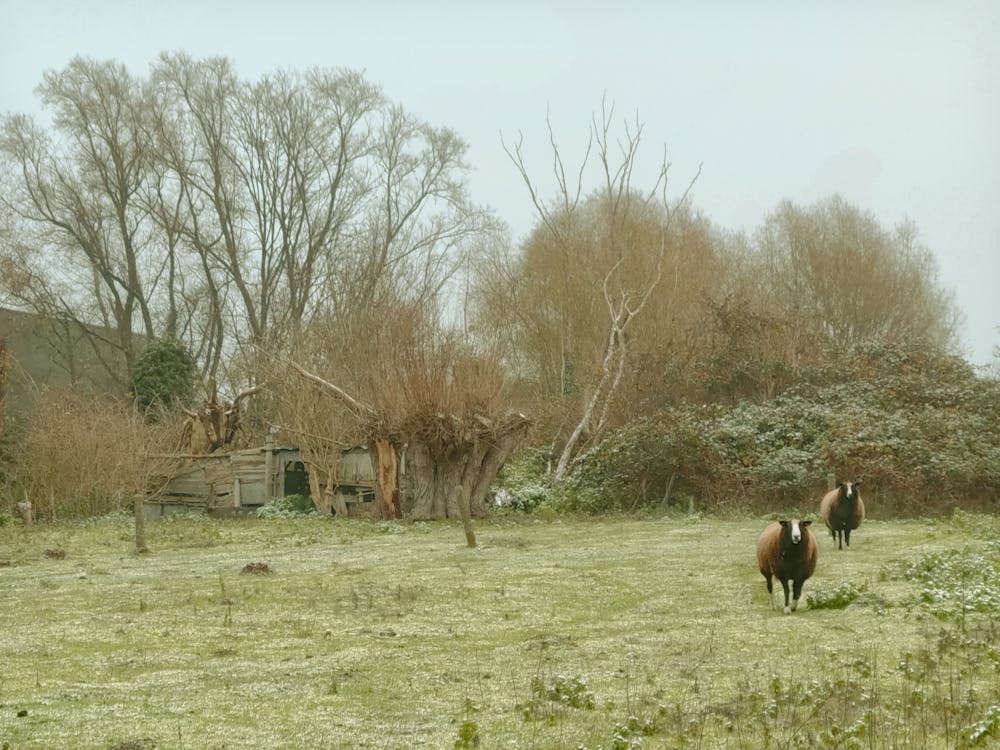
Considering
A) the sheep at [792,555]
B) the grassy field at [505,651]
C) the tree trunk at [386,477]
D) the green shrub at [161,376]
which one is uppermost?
the green shrub at [161,376]

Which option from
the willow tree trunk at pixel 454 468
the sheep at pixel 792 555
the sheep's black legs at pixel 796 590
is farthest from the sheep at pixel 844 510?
the willow tree trunk at pixel 454 468

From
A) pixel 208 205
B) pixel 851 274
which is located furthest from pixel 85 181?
pixel 851 274

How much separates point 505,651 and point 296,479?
3146 centimetres

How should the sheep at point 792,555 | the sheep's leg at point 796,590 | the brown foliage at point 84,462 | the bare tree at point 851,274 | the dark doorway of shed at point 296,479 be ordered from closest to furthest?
the sheep at point 792,555
the sheep's leg at point 796,590
the brown foliage at point 84,462
the dark doorway of shed at point 296,479
the bare tree at point 851,274

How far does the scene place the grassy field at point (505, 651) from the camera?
905 centimetres

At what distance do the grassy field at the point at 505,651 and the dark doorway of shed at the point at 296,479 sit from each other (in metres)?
19.8

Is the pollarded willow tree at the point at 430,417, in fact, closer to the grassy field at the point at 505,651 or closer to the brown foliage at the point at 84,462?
the brown foliage at the point at 84,462

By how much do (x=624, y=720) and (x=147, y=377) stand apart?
43.4m

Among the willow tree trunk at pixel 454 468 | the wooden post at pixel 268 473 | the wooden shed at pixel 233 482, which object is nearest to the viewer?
the willow tree trunk at pixel 454 468

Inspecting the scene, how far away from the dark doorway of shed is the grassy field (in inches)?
781

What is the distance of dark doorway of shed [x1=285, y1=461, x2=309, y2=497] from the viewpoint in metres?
42.8

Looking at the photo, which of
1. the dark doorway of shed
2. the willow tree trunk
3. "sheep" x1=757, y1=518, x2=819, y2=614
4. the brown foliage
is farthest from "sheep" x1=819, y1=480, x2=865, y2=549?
the dark doorway of shed

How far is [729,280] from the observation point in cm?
5316

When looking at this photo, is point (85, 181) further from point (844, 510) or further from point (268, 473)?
point (844, 510)
